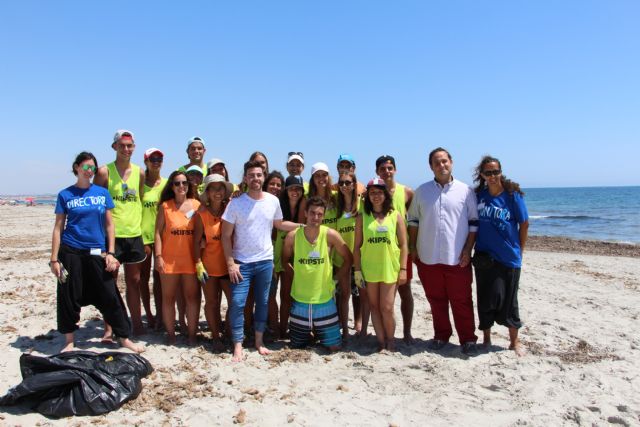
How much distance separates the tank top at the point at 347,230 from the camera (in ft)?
16.9

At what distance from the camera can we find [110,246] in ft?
15.9

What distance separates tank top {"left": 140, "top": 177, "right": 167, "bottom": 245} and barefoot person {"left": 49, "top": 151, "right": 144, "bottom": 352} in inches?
20.2

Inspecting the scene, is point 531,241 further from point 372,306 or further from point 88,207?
point 88,207

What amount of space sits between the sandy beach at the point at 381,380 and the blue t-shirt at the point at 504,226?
119 cm

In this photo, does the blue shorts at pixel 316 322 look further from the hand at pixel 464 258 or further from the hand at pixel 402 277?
the hand at pixel 464 258

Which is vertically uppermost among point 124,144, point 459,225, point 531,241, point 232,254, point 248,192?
point 124,144

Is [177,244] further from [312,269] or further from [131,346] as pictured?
[312,269]

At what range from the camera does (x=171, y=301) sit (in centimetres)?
509

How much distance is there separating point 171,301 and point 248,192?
1.63 m

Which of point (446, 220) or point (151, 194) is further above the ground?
point (151, 194)

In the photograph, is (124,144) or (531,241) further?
(531,241)

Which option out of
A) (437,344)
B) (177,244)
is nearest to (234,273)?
(177,244)

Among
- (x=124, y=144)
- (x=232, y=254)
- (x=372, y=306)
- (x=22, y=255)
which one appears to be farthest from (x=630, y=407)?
(x=22, y=255)

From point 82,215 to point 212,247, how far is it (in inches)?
56.5
